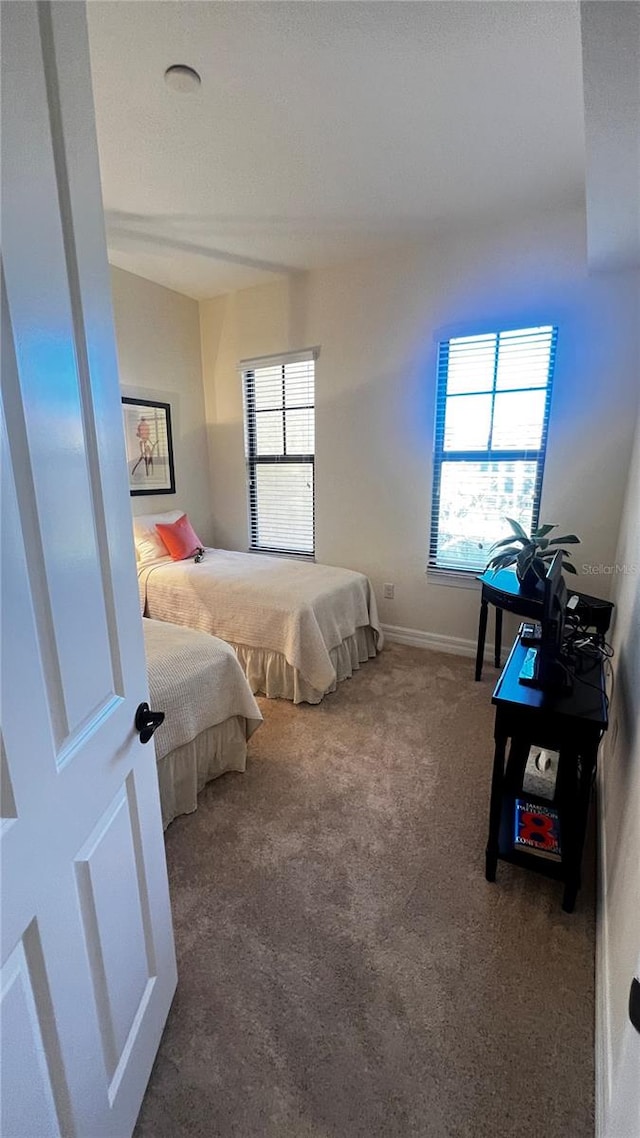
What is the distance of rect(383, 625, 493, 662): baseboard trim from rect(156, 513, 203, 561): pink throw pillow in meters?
1.73

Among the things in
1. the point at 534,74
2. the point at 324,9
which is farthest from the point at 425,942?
the point at 534,74

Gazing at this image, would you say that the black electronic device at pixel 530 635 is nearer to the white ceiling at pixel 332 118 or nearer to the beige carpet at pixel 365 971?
the beige carpet at pixel 365 971

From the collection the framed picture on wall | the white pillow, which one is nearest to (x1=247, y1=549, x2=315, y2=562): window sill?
the white pillow

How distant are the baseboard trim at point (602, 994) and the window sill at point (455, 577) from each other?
1764 millimetres

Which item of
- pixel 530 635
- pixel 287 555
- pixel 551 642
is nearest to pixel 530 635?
pixel 530 635

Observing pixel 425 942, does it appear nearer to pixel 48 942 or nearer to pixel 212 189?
pixel 48 942

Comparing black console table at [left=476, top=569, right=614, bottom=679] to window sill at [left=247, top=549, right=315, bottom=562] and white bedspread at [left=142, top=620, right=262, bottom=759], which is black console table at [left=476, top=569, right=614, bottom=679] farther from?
window sill at [left=247, top=549, right=315, bottom=562]

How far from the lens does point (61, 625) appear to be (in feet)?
2.29

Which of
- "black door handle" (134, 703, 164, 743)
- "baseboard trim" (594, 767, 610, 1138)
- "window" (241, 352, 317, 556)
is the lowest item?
"baseboard trim" (594, 767, 610, 1138)

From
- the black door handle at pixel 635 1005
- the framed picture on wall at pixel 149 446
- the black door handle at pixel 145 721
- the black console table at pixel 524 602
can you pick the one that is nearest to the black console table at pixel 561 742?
the black console table at pixel 524 602

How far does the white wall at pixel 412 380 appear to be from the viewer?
2684 mm

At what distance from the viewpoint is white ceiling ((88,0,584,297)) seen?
1.54 m

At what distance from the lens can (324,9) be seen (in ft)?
4.86

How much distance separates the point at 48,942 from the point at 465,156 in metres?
3.21
